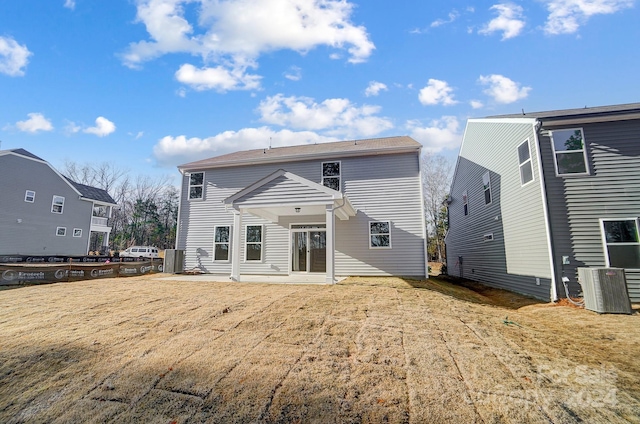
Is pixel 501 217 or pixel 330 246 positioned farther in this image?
pixel 501 217

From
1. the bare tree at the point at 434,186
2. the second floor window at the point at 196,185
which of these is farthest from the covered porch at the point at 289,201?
the bare tree at the point at 434,186

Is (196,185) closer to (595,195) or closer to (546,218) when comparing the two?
(546,218)

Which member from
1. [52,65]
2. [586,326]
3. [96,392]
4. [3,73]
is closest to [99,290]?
[96,392]

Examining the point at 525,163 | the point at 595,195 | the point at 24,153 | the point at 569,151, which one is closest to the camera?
the point at 595,195

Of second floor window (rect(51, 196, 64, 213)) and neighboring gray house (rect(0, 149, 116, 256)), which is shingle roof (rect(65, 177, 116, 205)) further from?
second floor window (rect(51, 196, 64, 213))

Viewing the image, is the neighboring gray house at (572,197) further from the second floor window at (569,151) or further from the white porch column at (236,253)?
the white porch column at (236,253)

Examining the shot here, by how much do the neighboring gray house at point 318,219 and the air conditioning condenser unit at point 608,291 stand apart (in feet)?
16.3

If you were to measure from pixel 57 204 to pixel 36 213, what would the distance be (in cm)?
162

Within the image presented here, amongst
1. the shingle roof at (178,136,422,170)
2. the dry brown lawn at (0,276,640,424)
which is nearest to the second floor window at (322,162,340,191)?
the shingle roof at (178,136,422,170)

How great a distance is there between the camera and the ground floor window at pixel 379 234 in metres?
11.5

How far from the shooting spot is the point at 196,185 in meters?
13.9

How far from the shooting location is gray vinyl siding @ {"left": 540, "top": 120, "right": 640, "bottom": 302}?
7.76 meters

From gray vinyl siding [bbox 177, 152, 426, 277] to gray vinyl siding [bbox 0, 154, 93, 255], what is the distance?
14.8m

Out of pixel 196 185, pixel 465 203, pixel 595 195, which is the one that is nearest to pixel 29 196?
pixel 196 185
